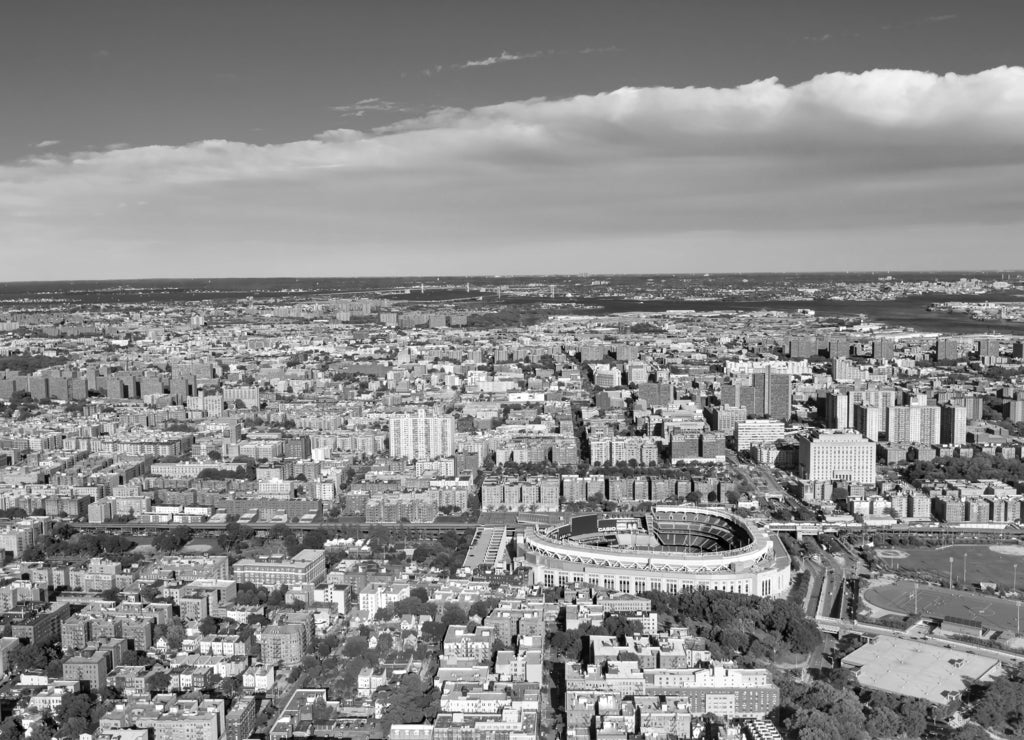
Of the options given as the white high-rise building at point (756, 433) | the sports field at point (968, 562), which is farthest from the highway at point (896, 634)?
the white high-rise building at point (756, 433)

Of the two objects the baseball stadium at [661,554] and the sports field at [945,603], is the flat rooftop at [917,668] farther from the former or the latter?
the baseball stadium at [661,554]

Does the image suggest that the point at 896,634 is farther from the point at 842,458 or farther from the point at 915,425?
the point at 915,425

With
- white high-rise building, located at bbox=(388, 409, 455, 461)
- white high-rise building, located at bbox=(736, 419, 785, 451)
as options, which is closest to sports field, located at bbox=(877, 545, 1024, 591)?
white high-rise building, located at bbox=(736, 419, 785, 451)

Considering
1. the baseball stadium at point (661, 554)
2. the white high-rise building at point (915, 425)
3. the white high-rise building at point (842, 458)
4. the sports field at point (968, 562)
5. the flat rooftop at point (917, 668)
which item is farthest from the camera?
the white high-rise building at point (915, 425)

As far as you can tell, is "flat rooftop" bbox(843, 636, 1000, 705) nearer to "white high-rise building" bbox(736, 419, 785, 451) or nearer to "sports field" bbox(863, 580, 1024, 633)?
"sports field" bbox(863, 580, 1024, 633)

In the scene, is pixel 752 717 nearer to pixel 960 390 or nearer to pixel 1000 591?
pixel 1000 591

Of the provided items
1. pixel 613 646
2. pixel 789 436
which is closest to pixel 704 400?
pixel 789 436
